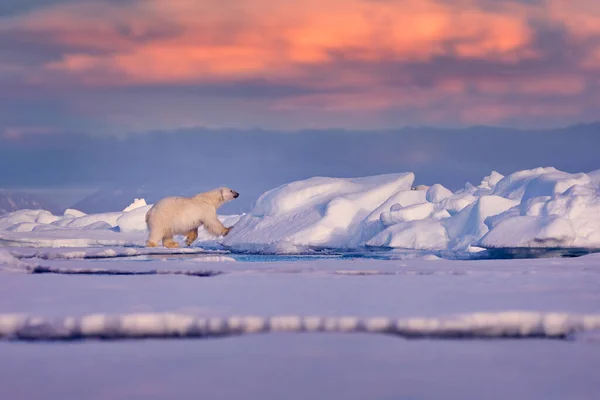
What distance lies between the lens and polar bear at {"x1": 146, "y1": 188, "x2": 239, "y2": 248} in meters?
15.0

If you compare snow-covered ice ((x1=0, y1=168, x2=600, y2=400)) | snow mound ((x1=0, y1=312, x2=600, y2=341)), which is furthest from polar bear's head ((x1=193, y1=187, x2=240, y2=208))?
snow mound ((x1=0, y1=312, x2=600, y2=341))

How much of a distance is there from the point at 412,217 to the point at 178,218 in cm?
1300

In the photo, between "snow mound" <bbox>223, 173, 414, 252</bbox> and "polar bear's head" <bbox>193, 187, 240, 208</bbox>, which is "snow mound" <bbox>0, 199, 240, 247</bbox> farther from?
"polar bear's head" <bbox>193, 187, 240, 208</bbox>

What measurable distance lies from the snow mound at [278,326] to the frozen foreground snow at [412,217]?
43.5 feet

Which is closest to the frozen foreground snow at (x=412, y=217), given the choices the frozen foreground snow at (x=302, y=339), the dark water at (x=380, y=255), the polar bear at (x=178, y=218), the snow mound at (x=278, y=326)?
the dark water at (x=380, y=255)

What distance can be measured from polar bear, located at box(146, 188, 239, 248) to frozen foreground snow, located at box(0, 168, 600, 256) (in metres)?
2.86

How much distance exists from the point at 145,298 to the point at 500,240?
1640 cm

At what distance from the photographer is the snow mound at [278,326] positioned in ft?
14.5

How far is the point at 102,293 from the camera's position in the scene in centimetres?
598

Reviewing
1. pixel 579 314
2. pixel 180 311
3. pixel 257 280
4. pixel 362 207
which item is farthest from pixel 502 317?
pixel 362 207

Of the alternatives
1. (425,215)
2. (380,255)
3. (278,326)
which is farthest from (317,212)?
(278,326)

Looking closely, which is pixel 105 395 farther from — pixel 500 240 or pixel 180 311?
pixel 500 240

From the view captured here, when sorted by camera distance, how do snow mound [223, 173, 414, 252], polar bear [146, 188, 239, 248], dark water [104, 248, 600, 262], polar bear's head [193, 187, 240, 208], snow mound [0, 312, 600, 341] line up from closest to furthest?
snow mound [0, 312, 600, 341]
dark water [104, 248, 600, 262]
polar bear [146, 188, 239, 248]
polar bear's head [193, 187, 240, 208]
snow mound [223, 173, 414, 252]

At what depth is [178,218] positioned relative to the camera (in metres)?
15.1
